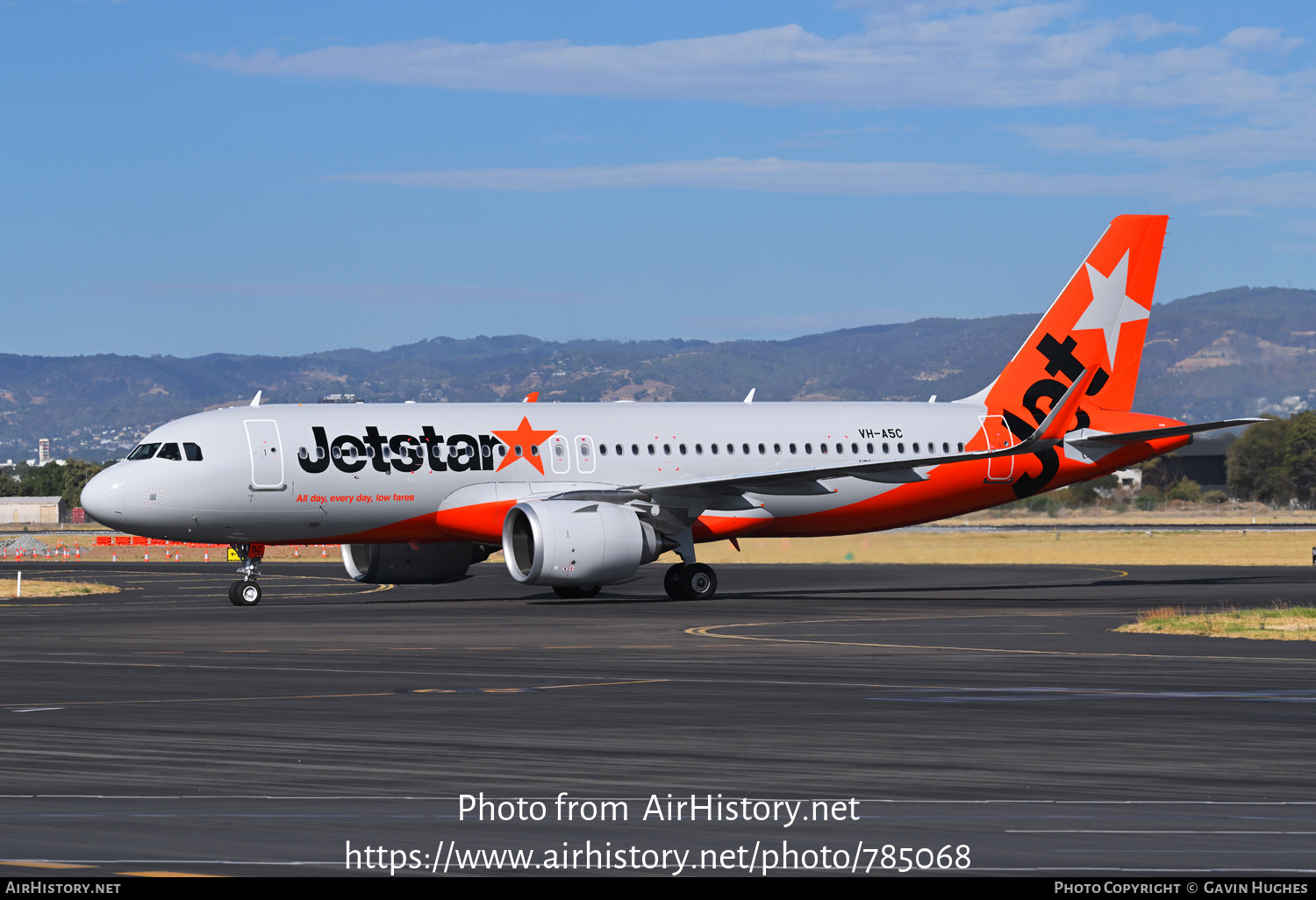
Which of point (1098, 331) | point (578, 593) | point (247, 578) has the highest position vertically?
point (1098, 331)

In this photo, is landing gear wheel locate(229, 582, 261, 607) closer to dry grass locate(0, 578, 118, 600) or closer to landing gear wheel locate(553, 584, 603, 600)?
landing gear wheel locate(553, 584, 603, 600)

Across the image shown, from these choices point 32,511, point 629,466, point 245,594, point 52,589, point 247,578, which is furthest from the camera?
point 32,511

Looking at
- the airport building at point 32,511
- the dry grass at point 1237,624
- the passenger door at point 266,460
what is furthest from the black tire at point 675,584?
the airport building at point 32,511

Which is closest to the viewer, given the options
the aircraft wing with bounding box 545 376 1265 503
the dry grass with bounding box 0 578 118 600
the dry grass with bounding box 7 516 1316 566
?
the aircraft wing with bounding box 545 376 1265 503

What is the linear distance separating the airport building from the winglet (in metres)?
143

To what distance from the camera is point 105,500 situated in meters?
39.5

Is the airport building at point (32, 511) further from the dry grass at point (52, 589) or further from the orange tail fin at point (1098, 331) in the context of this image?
the orange tail fin at point (1098, 331)

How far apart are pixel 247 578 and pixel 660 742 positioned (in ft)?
85.7

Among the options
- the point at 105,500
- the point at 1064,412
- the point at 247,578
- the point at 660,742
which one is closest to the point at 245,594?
the point at 247,578

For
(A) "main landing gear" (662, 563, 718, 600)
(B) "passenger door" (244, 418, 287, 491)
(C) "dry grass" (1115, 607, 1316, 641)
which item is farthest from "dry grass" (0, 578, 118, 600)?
(C) "dry grass" (1115, 607, 1316, 641)

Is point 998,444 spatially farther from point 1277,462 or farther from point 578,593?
point 1277,462

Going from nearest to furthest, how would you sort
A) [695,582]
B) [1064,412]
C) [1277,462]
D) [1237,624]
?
1. [1237,624]
2. [695,582]
3. [1064,412]
4. [1277,462]

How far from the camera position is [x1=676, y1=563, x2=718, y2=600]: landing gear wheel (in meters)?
41.9

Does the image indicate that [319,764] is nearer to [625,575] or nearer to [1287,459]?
[625,575]
